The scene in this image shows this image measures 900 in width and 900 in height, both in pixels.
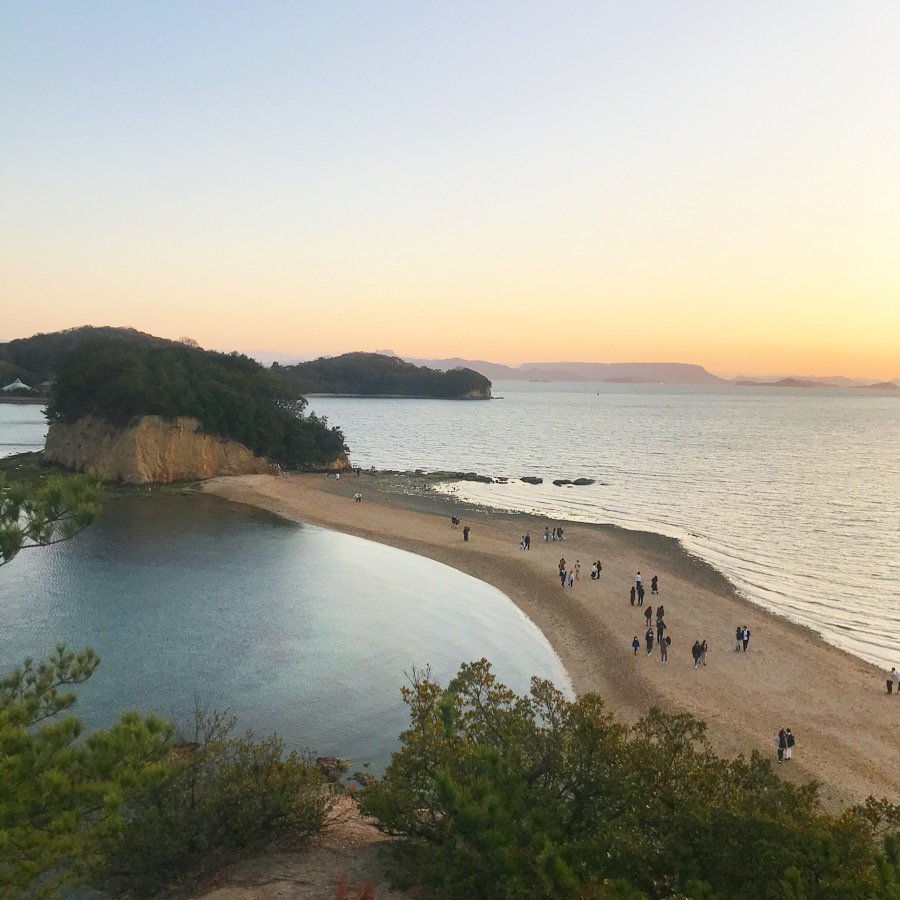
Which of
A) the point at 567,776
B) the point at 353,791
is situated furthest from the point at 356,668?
the point at 567,776

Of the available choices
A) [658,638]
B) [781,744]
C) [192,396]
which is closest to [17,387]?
[192,396]

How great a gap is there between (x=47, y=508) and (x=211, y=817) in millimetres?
5954

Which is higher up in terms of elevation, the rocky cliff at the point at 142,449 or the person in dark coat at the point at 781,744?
the rocky cliff at the point at 142,449

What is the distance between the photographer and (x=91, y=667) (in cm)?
1236

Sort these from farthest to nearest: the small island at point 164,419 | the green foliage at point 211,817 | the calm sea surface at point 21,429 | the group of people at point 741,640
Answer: the calm sea surface at point 21,429
the small island at point 164,419
the group of people at point 741,640
the green foliage at point 211,817

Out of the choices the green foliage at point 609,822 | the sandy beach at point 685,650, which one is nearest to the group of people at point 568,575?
the sandy beach at point 685,650

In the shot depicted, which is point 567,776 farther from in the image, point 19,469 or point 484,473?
point 484,473

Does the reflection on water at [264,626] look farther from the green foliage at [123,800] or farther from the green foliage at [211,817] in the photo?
the green foliage at [123,800]

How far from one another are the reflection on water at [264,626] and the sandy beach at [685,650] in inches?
72.0

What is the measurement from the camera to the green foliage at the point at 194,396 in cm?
5669

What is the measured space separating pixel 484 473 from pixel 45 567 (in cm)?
4860

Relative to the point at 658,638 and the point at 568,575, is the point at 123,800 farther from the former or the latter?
the point at 568,575

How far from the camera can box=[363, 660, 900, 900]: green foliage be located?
8633 millimetres

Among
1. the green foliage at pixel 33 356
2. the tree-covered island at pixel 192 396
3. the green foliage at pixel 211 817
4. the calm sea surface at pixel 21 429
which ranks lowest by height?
the green foliage at pixel 211 817
